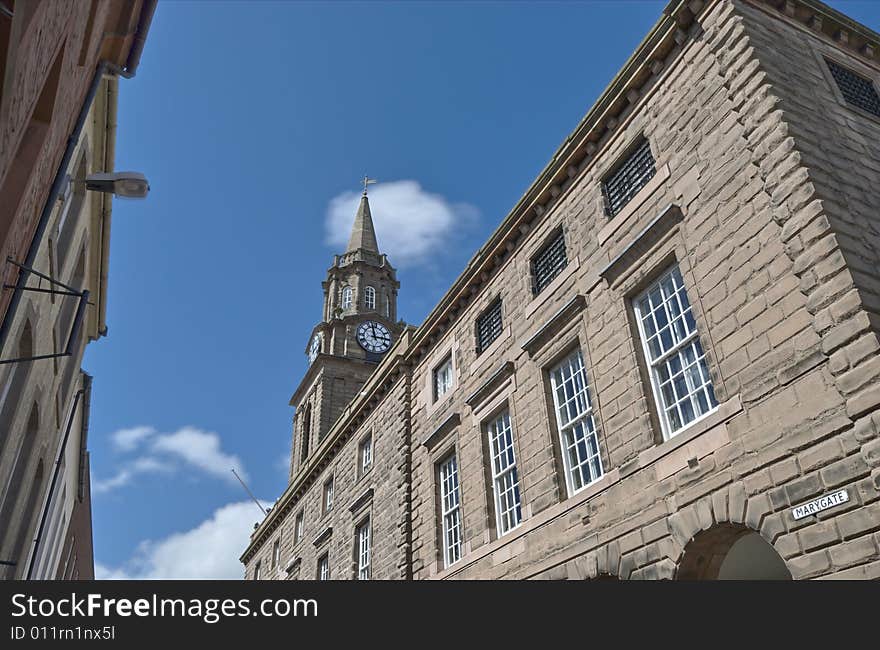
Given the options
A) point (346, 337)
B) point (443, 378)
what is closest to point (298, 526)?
point (346, 337)

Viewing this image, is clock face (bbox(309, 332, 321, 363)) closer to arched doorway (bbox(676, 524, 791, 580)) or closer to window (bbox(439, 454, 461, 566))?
window (bbox(439, 454, 461, 566))

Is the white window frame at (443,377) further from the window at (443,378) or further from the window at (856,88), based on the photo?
the window at (856,88)

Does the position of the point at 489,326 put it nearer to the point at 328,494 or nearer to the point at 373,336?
the point at 328,494

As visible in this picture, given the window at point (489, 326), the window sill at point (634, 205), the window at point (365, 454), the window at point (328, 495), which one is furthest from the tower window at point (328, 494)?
the window sill at point (634, 205)

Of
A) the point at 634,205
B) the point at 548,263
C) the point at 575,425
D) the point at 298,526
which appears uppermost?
the point at 548,263

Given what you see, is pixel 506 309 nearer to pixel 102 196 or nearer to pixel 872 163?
pixel 872 163

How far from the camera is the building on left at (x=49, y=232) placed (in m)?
5.81

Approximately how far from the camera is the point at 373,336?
41.0 metres

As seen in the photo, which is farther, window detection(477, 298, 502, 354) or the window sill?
window detection(477, 298, 502, 354)

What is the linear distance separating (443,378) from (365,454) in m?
6.77

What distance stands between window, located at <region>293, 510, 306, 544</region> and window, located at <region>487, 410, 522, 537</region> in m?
16.9

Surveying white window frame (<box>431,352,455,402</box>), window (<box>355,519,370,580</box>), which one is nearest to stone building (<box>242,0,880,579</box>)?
white window frame (<box>431,352,455,402</box>)

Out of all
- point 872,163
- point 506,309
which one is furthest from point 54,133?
point 872,163

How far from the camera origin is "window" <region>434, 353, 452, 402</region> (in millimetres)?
18016
